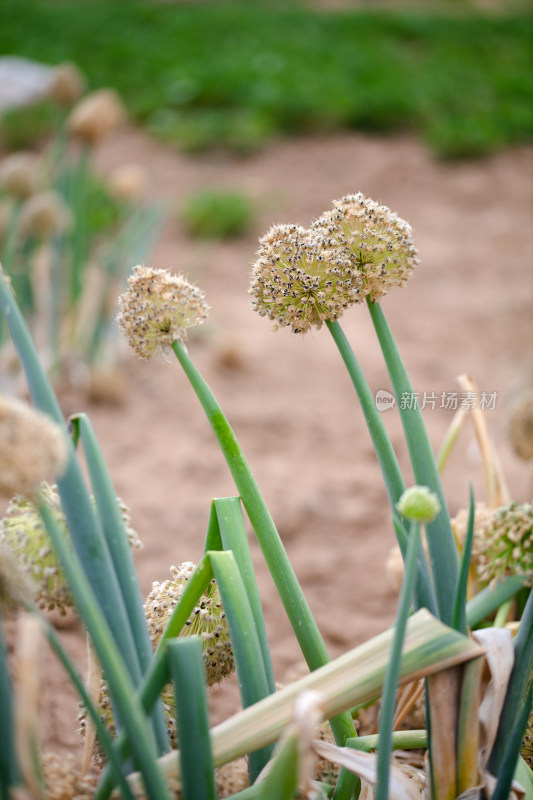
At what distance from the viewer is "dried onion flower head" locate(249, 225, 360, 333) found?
68 cm

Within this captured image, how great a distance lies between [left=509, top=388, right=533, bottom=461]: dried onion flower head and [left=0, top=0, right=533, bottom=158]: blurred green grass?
4088mm

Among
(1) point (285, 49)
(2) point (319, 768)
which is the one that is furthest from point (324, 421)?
(1) point (285, 49)

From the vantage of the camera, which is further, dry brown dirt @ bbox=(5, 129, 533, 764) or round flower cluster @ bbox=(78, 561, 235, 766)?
dry brown dirt @ bbox=(5, 129, 533, 764)

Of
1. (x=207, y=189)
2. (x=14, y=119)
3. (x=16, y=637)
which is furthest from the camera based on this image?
(x=14, y=119)

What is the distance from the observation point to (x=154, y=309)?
70cm

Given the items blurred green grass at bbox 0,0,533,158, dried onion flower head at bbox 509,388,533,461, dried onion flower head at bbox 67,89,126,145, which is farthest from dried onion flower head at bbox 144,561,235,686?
blurred green grass at bbox 0,0,533,158

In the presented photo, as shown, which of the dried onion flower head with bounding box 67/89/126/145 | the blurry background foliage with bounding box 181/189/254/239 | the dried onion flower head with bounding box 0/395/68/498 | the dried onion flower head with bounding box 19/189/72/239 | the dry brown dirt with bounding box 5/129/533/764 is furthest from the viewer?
the blurry background foliage with bounding box 181/189/254/239

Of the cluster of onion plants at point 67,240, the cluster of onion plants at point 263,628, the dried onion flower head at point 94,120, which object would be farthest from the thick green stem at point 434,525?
the dried onion flower head at point 94,120

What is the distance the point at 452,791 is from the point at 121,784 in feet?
1.05

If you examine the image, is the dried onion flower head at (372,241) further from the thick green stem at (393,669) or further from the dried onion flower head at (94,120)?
the dried onion flower head at (94,120)

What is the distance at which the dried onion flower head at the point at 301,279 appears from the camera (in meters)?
0.68

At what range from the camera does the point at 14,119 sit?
4.65 metres

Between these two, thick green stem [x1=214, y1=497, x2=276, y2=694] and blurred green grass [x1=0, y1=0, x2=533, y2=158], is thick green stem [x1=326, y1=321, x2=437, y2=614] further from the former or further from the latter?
blurred green grass [x1=0, y1=0, x2=533, y2=158]

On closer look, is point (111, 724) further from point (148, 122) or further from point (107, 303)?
point (148, 122)
